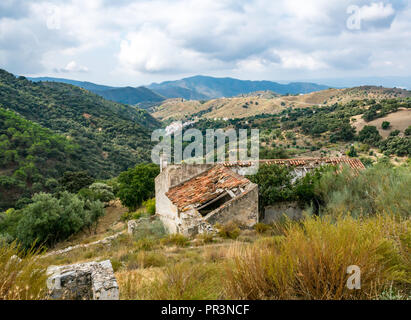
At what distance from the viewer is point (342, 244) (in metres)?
3.04

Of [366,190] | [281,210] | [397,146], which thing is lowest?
[281,210]

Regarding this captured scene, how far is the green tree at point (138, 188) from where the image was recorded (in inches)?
1082

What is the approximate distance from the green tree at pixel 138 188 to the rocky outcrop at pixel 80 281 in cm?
2323

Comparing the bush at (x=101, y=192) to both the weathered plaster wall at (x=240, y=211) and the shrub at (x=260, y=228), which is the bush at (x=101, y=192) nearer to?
the weathered plaster wall at (x=240, y=211)

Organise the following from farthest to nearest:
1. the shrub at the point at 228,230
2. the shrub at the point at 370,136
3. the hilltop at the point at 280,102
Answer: the hilltop at the point at 280,102, the shrub at the point at 370,136, the shrub at the point at 228,230

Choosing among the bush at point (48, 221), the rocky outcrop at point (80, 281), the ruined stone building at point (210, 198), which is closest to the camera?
the rocky outcrop at point (80, 281)

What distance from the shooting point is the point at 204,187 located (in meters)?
13.1

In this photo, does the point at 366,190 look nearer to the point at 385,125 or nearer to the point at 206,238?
the point at 206,238

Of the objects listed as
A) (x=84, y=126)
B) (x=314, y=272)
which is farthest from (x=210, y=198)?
(x=84, y=126)

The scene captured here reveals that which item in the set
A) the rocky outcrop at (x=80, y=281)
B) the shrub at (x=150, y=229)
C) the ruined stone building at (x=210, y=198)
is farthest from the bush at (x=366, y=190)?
the shrub at (x=150, y=229)

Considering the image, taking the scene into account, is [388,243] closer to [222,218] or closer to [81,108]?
[222,218]

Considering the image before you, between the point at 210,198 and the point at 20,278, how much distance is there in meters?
9.52

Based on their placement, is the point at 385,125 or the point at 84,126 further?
the point at 84,126
